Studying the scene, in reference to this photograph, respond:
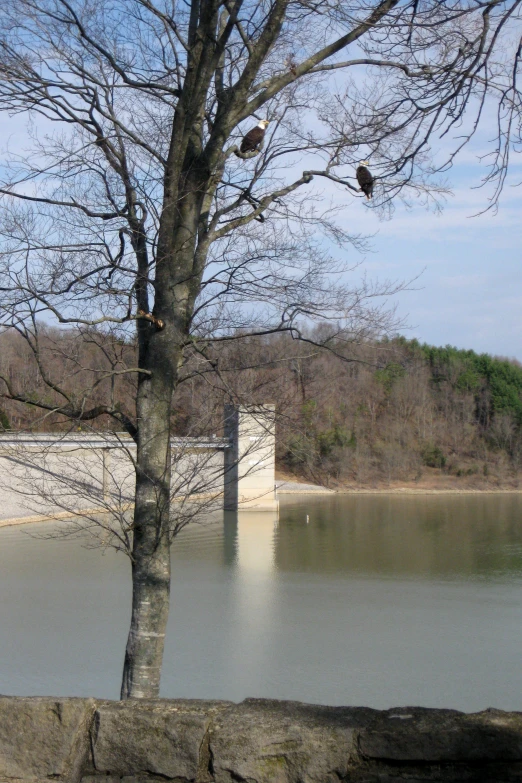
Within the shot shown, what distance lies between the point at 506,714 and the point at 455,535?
2296 cm

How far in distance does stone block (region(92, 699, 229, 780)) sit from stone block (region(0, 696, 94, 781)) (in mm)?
Result: 57

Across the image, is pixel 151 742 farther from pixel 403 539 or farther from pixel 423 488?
pixel 423 488

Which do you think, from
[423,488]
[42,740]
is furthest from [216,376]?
[423,488]

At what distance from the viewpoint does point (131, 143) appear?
5914 mm

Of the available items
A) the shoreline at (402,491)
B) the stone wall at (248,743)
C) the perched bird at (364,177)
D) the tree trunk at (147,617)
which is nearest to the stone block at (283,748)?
the stone wall at (248,743)

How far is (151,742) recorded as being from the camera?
2.50m

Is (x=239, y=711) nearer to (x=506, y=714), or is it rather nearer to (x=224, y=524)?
(x=506, y=714)

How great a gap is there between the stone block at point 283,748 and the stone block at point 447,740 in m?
0.08

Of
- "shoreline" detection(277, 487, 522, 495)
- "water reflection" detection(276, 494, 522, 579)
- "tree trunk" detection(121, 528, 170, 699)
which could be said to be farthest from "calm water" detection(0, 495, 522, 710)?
"shoreline" detection(277, 487, 522, 495)

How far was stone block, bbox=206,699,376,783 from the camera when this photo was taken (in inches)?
94.2

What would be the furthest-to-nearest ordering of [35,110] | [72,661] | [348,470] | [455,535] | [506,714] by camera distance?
[348,470] → [455,535] → [72,661] → [35,110] → [506,714]

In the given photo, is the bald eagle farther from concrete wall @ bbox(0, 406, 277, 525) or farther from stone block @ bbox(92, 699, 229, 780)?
stone block @ bbox(92, 699, 229, 780)

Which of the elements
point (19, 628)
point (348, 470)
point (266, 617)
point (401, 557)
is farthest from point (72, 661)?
point (348, 470)

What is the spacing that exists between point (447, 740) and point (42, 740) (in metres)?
1.26
